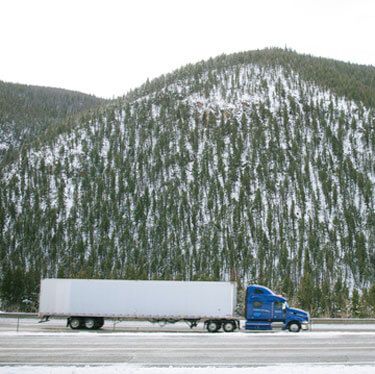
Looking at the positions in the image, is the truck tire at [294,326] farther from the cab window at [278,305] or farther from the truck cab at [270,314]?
the cab window at [278,305]

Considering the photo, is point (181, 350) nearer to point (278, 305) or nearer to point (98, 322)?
point (278, 305)

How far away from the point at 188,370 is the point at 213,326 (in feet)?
57.8

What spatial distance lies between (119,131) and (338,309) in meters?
81.3

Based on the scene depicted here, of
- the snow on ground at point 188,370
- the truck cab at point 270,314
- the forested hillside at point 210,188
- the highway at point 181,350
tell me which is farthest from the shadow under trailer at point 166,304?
the forested hillside at point 210,188

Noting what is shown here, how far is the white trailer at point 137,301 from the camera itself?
33250 mm

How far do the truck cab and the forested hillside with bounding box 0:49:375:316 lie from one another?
4182cm

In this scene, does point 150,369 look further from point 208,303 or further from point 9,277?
point 9,277

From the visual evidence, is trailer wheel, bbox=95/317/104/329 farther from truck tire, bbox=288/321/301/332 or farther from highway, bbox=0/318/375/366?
truck tire, bbox=288/321/301/332

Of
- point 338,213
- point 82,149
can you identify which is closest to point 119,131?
point 82,149

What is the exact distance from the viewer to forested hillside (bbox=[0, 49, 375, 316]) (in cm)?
9806

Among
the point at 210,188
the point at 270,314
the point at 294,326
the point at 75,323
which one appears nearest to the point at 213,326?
the point at 270,314

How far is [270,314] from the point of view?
Answer: 110 feet

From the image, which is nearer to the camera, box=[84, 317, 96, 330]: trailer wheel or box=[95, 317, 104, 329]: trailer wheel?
box=[84, 317, 96, 330]: trailer wheel

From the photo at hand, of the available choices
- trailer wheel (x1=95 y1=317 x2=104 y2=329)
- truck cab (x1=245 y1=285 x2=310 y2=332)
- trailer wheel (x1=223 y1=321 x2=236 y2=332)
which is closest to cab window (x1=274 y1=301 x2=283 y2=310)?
truck cab (x1=245 y1=285 x2=310 y2=332)
